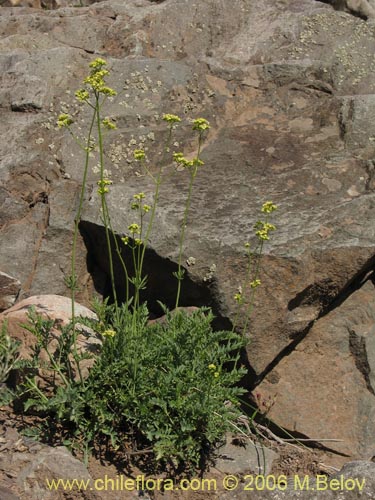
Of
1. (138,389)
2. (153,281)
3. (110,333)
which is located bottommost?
(138,389)

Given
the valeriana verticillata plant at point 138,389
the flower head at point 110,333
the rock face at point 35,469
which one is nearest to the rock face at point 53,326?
the valeriana verticillata plant at point 138,389

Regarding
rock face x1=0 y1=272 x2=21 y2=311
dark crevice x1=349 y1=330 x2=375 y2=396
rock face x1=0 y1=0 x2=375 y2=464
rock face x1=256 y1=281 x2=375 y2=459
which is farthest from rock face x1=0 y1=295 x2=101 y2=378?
dark crevice x1=349 y1=330 x2=375 y2=396

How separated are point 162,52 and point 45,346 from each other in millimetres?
4081

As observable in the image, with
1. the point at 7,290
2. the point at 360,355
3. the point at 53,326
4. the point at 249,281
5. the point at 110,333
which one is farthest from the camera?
the point at 360,355

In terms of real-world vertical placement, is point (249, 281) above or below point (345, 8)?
below

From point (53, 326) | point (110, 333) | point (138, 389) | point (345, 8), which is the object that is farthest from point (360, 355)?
point (345, 8)

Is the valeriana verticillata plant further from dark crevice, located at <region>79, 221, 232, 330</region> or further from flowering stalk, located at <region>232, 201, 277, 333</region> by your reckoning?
dark crevice, located at <region>79, 221, 232, 330</region>

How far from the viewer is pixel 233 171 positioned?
6.34 metres

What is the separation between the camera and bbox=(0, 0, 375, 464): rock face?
570 cm

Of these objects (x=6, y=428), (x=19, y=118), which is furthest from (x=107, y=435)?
(x=19, y=118)

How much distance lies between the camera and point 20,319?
5090 millimetres

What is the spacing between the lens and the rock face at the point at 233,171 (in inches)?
224

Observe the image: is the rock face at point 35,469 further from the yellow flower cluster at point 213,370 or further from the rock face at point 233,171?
the rock face at point 233,171

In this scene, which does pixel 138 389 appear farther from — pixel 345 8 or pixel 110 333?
pixel 345 8
